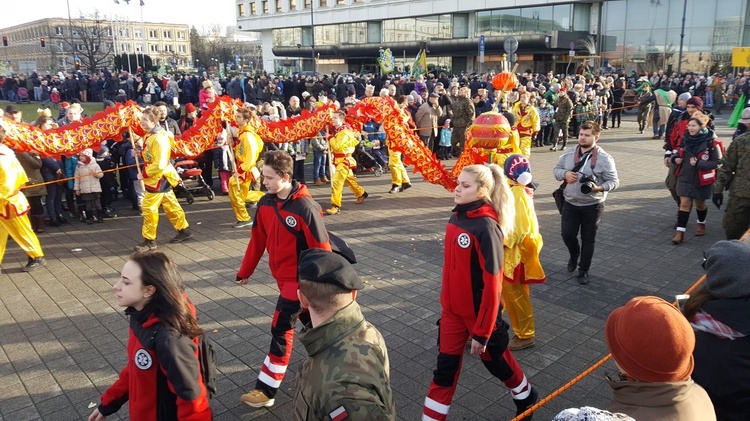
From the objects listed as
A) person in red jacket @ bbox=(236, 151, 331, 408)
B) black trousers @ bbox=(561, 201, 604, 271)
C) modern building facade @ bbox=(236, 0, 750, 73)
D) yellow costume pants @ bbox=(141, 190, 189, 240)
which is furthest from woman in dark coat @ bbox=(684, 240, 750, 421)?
modern building facade @ bbox=(236, 0, 750, 73)

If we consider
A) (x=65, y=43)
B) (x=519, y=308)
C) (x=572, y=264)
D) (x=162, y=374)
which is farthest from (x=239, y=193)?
(x=65, y=43)

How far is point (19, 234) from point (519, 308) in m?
6.47

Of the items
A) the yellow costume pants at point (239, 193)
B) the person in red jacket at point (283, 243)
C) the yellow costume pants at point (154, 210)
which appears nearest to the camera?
the person in red jacket at point (283, 243)

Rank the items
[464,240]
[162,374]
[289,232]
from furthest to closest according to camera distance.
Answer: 1. [289,232]
2. [464,240]
3. [162,374]

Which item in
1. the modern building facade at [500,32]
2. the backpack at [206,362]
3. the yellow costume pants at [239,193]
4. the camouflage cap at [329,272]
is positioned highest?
the modern building facade at [500,32]

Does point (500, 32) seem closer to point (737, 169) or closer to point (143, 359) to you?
point (737, 169)

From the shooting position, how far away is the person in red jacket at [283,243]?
4.21 m

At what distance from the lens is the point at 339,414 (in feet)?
6.54

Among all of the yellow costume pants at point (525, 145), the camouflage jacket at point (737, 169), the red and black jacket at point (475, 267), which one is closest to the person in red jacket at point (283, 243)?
the red and black jacket at point (475, 267)

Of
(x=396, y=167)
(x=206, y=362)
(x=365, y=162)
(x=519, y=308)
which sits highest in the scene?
(x=206, y=362)

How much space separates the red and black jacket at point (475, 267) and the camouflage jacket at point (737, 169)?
4.57 m

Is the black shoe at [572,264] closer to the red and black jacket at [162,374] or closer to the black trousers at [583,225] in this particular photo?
the black trousers at [583,225]

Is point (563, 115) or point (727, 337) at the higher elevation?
point (563, 115)

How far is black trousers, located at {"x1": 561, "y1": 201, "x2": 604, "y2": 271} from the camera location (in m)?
6.56
